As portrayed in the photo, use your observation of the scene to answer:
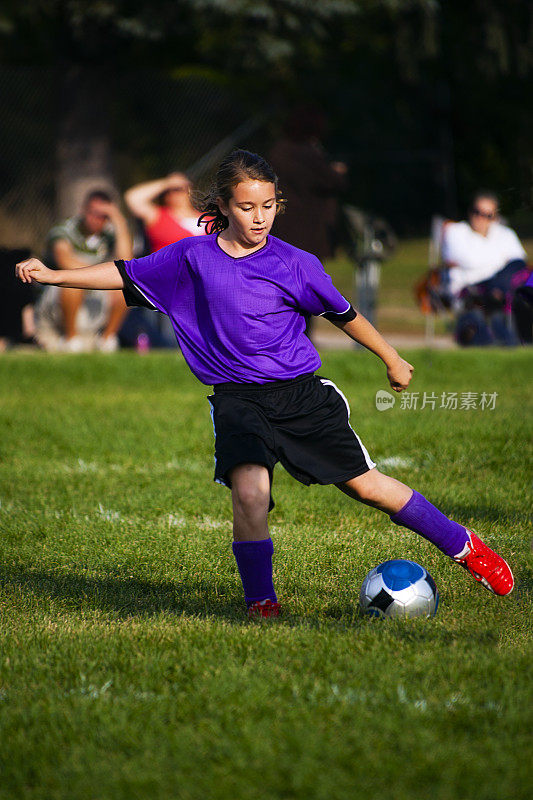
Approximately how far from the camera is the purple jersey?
3.99 m

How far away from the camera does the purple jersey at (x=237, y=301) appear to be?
3.99 meters

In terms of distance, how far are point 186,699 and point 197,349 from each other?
56.2 inches

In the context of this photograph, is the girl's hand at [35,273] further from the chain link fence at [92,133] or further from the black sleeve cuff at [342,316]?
the chain link fence at [92,133]

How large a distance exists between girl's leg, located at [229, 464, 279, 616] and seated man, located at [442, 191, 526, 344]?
917 centimetres

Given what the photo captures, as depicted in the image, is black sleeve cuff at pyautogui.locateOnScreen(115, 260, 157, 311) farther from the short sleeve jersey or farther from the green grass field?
the short sleeve jersey

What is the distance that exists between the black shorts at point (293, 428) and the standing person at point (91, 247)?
359 inches

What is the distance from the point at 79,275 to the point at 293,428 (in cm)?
103

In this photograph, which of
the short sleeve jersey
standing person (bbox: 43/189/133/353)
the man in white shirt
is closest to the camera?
the man in white shirt

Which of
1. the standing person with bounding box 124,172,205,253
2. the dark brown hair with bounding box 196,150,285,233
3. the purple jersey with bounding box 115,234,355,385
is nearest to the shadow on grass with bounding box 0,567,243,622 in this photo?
the purple jersey with bounding box 115,234,355,385

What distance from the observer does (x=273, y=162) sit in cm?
1182

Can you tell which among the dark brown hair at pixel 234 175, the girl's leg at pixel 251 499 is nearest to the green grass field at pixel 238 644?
the girl's leg at pixel 251 499
